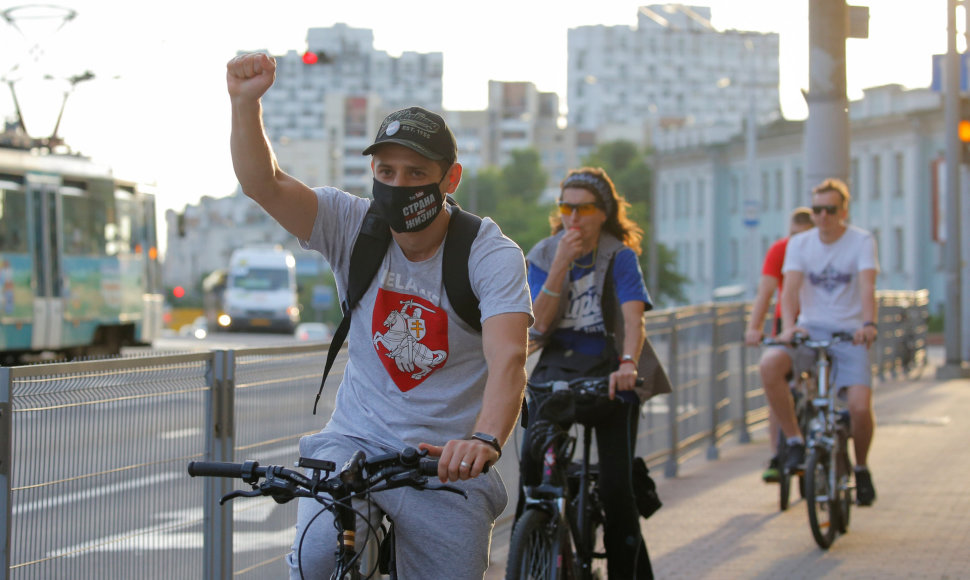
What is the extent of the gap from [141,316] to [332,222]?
2411cm

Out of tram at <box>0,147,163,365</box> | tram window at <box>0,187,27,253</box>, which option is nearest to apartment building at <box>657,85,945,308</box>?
tram at <box>0,147,163,365</box>

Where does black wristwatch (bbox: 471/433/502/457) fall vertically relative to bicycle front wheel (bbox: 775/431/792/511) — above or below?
above

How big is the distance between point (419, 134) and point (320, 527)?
0.96m

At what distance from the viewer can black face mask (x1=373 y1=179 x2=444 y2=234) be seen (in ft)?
12.5

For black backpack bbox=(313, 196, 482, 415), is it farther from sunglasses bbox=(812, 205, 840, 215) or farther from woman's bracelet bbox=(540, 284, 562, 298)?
sunglasses bbox=(812, 205, 840, 215)

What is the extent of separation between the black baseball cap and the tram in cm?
1935

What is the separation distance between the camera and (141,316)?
27.5 metres

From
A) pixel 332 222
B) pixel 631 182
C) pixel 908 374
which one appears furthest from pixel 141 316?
pixel 631 182

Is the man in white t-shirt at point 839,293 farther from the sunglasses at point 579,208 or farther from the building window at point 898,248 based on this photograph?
the building window at point 898,248

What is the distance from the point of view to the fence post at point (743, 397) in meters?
13.9

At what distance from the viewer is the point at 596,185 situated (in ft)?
21.2

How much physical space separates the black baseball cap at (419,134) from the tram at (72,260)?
19.3 meters

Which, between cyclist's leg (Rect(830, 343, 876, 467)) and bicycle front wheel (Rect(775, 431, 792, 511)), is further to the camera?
bicycle front wheel (Rect(775, 431, 792, 511))

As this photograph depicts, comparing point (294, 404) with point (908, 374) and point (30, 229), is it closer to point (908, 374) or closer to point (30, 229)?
point (30, 229)
